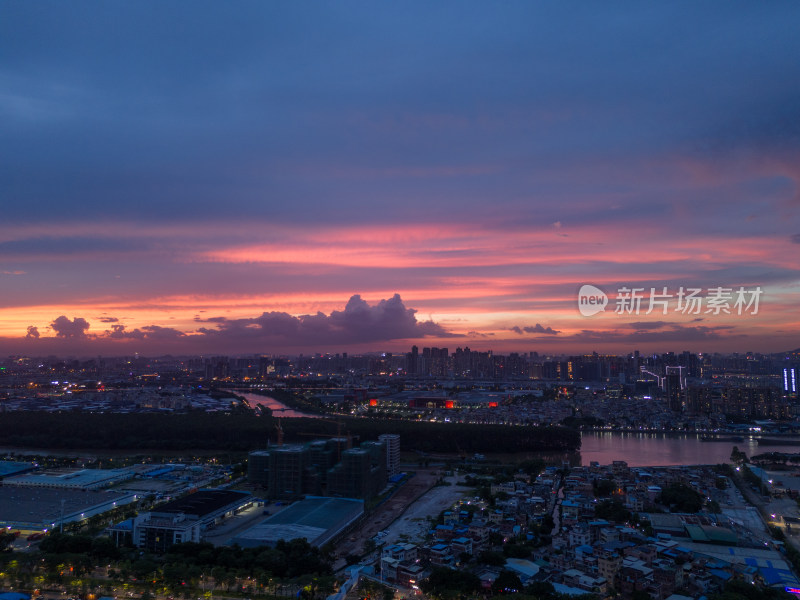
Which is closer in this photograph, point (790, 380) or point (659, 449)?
point (659, 449)

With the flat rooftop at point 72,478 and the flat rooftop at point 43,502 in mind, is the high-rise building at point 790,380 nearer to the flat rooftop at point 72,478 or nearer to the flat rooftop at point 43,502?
the flat rooftop at point 72,478

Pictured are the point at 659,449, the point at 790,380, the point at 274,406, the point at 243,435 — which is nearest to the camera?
the point at 659,449

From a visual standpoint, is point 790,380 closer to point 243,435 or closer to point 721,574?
point 243,435

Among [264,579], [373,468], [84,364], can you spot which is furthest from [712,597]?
[84,364]

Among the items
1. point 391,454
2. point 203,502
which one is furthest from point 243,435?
point 203,502

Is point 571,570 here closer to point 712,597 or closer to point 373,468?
point 712,597

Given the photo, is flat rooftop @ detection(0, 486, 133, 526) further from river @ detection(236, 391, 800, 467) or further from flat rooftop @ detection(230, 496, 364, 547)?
river @ detection(236, 391, 800, 467)

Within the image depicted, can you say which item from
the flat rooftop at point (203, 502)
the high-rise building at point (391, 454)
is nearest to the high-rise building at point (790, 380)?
the high-rise building at point (391, 454)

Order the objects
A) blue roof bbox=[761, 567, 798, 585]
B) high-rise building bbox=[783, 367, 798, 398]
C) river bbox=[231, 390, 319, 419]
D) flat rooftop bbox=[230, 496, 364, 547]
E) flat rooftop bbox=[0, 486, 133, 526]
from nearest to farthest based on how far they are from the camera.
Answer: blue roof bbox=[761, 567, 798, 585] → flat rooftop bbox=[230, 496, 364, 547] → flat rooftop bbox=[0, 486, 133, 526] → river bbox=[231, 390, 319, 419] → high-rise building bbox=[783, 367, 798, 398]

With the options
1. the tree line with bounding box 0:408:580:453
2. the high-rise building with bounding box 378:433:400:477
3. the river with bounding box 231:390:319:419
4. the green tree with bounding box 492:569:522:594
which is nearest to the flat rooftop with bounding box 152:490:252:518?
the high-rise building with bounding box 378:433:400:477
